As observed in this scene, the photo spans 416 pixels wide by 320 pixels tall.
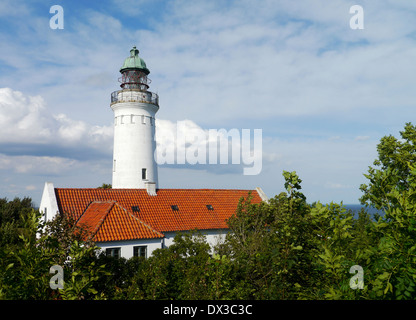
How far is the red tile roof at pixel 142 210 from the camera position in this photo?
21891 millimetres

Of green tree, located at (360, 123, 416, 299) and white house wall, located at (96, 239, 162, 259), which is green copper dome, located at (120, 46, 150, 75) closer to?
white house wall, located at (96, 239, 162, 259)

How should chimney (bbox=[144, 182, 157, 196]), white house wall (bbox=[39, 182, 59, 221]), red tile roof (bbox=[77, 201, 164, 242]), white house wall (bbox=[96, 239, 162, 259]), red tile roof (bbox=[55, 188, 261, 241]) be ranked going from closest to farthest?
white house wall (bbox=[96, 239, 162, 259]) → red tile roof (bbox=[77, 201, 164, 242]) → red tile roof (bbox=[55, 188, 261, 241]) → white house wall (bbox=[39, 182, 59, 221]) → chimney (bbox=[144, 182, 157, 196])

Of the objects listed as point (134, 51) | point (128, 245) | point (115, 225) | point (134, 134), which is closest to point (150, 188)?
point (134, 134)

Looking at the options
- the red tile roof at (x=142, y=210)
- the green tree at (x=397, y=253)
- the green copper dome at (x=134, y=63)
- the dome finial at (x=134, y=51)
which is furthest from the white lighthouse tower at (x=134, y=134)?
the green tree at (x=397, y=253)

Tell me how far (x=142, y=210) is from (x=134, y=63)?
16140 mm

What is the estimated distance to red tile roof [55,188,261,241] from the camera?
21891mm

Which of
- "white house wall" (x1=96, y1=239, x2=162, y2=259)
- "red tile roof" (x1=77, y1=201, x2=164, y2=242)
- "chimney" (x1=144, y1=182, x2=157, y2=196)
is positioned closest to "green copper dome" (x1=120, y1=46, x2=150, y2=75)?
"chimney" (x1=144, y1=182, x2=157, y2=196)

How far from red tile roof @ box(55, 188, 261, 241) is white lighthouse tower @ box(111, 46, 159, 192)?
8.84 feet

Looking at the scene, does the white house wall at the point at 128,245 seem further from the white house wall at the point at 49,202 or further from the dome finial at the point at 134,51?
the dome finial at the point at 134,51

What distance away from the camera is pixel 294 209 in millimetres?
7281

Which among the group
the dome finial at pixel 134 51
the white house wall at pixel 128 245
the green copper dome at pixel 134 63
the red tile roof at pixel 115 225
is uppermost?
the dome finial at pixel 134 51

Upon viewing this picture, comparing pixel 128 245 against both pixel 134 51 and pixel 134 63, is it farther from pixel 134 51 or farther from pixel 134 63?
pixel 134 51

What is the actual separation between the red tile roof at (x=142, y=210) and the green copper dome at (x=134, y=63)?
1327cm
